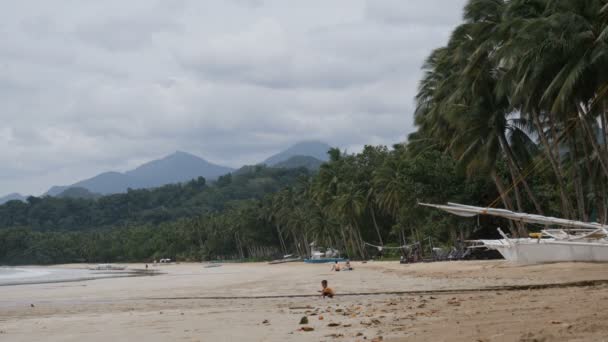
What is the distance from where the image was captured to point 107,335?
10.7m

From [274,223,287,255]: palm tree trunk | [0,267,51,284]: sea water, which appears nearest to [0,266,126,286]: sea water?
[0,267,51,284]: sea water

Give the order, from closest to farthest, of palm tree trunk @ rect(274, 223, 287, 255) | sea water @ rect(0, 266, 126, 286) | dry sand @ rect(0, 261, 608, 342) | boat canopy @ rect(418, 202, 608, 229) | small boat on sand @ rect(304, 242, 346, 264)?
dry sand @ rect(0, 261, 608, 342) < boat canopy @ rect(418, 202, 608, 229) < sea water @ rect(0, 266, 126, 286) < small boat on sand @ rect(304, 242, 346, 264) < palm tree trunk @ rect(274, 223, 287, 255)

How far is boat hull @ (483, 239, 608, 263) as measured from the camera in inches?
734

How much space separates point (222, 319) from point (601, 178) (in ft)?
91.3

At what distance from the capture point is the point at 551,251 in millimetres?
20578

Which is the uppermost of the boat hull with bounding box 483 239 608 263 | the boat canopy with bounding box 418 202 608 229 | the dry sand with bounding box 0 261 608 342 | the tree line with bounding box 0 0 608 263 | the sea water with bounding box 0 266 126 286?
the tree line with bounding box 0 0 608 263

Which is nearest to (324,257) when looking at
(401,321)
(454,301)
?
(454,301)

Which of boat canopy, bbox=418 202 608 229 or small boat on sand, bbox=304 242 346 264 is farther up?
boat canopy, bbox=418 202 608 229

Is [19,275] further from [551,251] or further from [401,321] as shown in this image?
[401,321]

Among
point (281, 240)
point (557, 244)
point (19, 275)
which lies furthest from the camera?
point (281, 240)

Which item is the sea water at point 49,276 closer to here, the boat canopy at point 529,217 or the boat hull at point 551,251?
the boat canopy at point 529,217

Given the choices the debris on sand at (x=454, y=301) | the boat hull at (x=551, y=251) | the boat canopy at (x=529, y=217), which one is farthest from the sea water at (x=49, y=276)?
the debris on sand at (x=454, y=301)

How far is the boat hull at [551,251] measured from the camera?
61.2ft

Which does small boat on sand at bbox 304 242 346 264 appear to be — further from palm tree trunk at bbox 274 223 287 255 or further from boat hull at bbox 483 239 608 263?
boat hull at bbox 483 239 608 263
